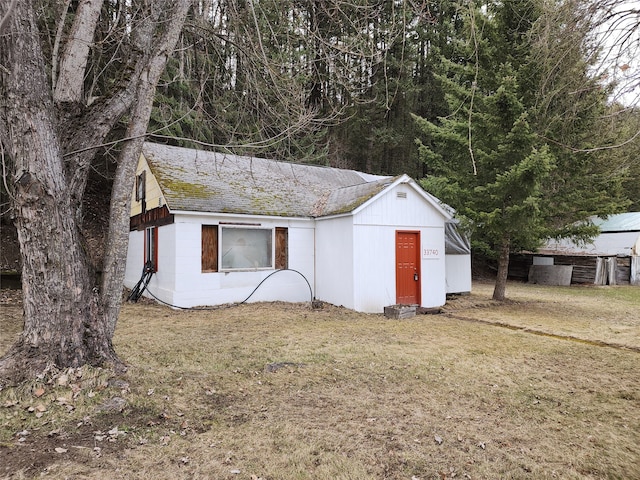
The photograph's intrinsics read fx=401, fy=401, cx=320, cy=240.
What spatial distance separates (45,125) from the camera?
378 centimetres

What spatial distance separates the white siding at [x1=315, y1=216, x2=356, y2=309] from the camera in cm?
1016

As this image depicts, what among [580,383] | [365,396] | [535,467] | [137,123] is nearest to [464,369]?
[580,383]

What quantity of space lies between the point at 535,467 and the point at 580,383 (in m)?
2.48

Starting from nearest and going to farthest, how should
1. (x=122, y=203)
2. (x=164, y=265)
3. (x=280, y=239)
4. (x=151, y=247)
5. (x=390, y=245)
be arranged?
1. (x=122, y=203)
2. (x=390, y=245)
3. (x=164, y=265)
4. (x=280, y=239)
5. (x=151, y=247)

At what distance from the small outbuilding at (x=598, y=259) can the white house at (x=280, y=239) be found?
10.6m

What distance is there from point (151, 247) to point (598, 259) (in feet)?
61.6

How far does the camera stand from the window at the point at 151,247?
1126cm

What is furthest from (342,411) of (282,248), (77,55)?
(282,248)

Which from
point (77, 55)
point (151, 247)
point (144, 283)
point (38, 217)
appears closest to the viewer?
point (38, 217)

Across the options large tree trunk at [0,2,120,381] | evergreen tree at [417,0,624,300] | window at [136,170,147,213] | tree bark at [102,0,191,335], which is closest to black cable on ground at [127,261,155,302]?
window at [136,170,147,213]

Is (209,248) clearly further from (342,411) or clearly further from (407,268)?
(342,411)

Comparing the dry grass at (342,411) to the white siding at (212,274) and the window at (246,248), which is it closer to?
the white siding at (212,274)

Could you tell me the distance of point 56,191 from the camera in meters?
3.79

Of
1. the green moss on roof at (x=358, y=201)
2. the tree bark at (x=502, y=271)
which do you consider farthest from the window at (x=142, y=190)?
the tree bark at (x=502, y=271)
